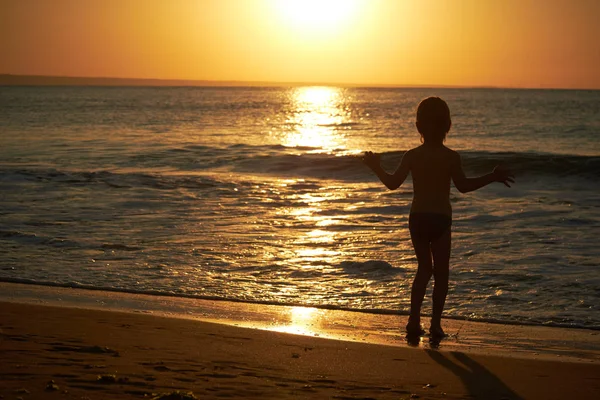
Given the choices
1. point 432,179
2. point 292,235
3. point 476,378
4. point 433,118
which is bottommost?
point 292,235

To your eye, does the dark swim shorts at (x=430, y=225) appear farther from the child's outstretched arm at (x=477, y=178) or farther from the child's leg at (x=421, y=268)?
the child's outstretched arm at (x=477, y=178)

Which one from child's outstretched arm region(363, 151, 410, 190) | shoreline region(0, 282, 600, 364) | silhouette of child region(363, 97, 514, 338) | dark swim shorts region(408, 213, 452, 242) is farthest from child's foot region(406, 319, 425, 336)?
child's outstretched arm region(363, 151, 410, 190)

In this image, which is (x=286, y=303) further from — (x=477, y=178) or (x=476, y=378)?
(x=476, y=378)

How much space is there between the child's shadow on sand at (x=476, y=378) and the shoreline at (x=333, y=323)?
37 cm

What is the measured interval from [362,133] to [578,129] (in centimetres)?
1163

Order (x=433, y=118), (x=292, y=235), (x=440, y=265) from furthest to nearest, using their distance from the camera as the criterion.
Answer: (x=292, y=235) < (x=440, y=265) < (x=433, y=118)

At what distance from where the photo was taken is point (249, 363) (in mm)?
4762

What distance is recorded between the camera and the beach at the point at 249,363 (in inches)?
163

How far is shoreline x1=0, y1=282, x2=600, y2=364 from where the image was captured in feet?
19.2

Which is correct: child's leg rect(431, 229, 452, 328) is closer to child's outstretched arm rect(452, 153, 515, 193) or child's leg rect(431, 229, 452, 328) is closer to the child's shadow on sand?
child's outstretched arm rect(452, 153, 515, 193)

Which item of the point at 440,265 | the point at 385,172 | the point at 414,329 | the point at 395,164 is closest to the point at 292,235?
the point at 414,329

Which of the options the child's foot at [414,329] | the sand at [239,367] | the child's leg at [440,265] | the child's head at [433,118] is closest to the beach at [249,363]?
the sand at [239,367]

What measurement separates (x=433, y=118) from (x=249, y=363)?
2.15 m

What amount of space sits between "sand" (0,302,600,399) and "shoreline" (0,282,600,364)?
0.30 m
